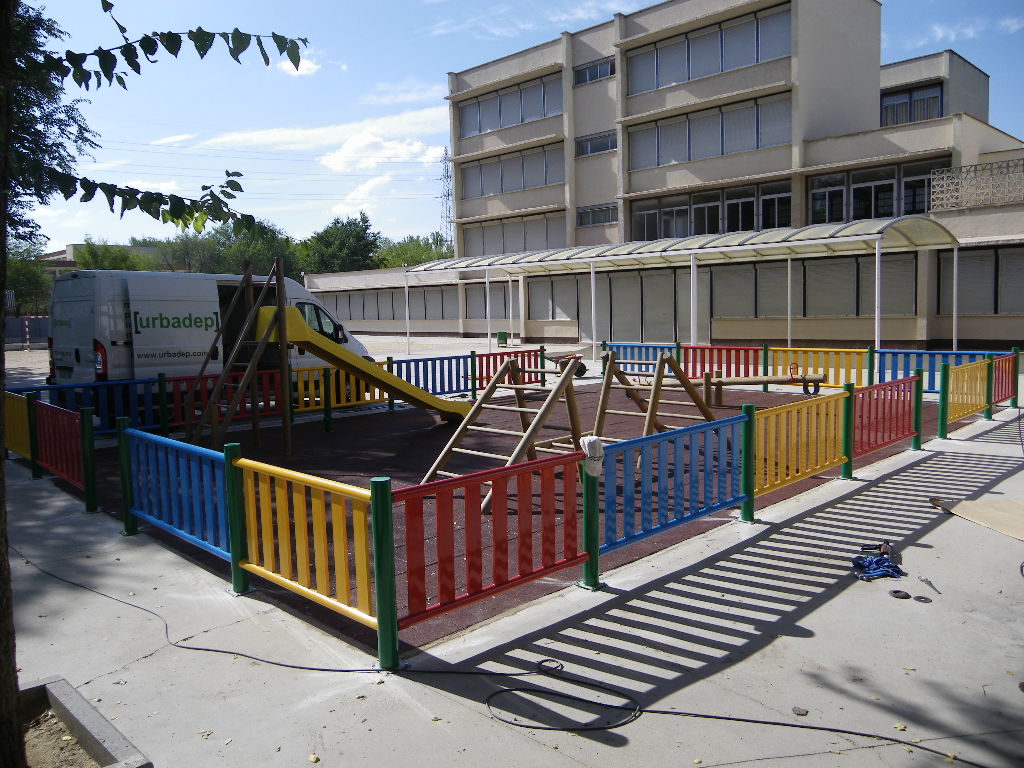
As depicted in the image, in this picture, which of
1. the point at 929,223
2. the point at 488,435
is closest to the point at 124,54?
the point at 488,435

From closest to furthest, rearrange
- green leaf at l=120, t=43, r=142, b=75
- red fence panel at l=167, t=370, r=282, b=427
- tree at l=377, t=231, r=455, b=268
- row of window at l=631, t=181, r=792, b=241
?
green leaf at l=120, t=43, r=142, b=75 < red fence panel at l=167, t=370, r=282, b=427 < row of window at l=631, t=181, r=792, b=241 < tree at l=377, t=231, r=455, b=268

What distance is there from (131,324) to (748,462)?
34.9 feet

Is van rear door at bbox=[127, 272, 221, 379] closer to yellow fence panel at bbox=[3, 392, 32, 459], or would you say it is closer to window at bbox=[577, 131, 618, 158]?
yellow fence panel at bbox=[3, 392, 32, 459]

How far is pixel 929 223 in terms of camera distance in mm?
19797

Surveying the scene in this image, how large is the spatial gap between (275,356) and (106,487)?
19.9ft

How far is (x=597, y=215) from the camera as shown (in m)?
38.4

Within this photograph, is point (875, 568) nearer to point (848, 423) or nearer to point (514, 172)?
point (848, 423)

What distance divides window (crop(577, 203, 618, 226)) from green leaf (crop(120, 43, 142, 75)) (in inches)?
1399

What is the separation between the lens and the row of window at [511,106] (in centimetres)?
4006

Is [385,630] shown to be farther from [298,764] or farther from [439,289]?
[439,289]

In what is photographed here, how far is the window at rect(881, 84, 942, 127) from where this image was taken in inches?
1526

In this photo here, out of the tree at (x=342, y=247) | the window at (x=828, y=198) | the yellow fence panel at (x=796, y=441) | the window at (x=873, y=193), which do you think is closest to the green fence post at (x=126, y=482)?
the yellow fence panel at (x=796, y=441)

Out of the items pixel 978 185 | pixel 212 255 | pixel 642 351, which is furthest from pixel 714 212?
pixel 212 255

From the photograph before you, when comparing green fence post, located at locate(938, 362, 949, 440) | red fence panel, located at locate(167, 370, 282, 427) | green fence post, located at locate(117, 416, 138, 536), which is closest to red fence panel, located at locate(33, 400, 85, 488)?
green fence post, located at locate(117, 416, 138, 536)
